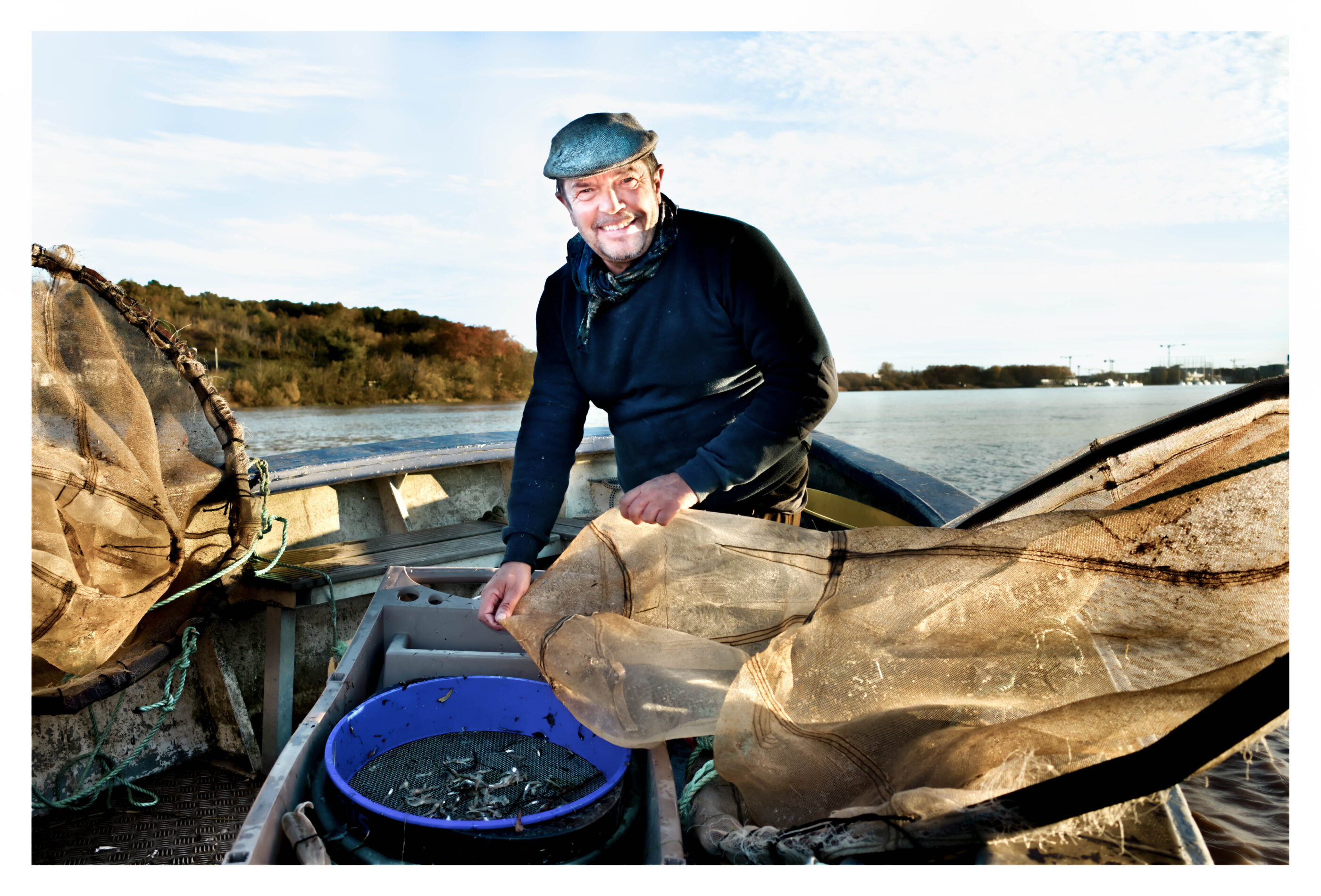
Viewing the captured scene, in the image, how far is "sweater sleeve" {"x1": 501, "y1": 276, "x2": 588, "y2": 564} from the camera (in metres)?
2.04

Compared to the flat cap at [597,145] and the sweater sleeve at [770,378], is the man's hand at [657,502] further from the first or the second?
the flat cap at [597,145]

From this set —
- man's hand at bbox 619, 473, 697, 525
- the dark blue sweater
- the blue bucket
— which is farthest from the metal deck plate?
man's hand at bbox 619, 473, 697, 525

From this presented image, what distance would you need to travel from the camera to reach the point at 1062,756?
1.35m

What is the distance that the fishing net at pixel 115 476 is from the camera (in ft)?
7.14

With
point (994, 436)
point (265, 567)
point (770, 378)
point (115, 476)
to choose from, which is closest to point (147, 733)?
point (265, 567)

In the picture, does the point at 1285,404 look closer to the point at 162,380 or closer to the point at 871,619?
the point at 871,619

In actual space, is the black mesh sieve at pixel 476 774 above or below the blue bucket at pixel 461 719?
below

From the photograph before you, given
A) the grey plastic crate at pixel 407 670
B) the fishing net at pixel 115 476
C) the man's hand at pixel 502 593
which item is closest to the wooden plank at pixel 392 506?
the fishing net at pixel 115 476

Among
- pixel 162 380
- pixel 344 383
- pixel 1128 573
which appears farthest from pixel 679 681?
pixel 344 383

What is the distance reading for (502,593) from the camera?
73.3 inches

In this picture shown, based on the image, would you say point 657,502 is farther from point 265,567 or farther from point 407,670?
point 265,567

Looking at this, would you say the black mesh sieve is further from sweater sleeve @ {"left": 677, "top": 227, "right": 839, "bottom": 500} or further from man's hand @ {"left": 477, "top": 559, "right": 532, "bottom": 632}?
sweater sleeve @ {"left": 677, "top": 227, "right": 839, "bottom": 500}

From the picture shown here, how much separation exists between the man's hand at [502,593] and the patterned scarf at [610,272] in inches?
26.9
